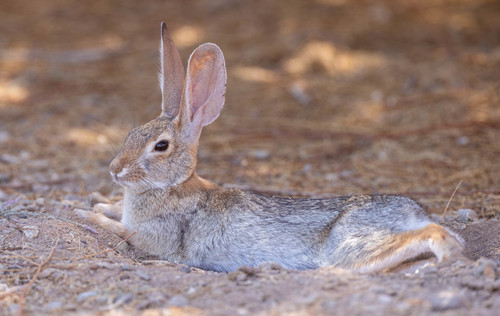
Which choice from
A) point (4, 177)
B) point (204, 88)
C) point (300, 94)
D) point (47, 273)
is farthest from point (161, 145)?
point (300, 94)

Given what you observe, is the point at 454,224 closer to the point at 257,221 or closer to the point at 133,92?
the point at 257,221

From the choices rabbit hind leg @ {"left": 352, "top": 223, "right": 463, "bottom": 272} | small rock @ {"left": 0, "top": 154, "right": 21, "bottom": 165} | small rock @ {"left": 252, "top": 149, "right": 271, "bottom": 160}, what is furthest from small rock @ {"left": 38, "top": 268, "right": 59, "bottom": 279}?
small rock @ {"left": 252, "top": 149, "right": 271, "bottom": 160}

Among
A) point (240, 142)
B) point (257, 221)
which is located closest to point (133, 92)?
point (240, 142)

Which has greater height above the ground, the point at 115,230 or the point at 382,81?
the point at 382,81

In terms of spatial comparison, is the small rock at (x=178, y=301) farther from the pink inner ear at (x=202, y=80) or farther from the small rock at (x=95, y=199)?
the small rock at (x=95, y=199)

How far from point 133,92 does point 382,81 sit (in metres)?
3.83

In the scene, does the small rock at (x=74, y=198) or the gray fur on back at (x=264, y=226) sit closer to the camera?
the gray fur on back at (x=264, y=226)

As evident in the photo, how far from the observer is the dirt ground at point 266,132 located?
3.47m

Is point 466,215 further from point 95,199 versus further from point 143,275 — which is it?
point 95,199

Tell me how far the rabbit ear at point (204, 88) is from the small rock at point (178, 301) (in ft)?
6.04

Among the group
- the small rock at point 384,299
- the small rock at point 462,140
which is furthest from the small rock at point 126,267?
the small rock at point 462,140

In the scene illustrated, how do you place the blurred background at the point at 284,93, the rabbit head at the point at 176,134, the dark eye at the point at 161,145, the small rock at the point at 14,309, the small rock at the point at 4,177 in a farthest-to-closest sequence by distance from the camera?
the blurred background at the point at 284,93, the small rock at the point at 4,177, the dark eye at the point at 161,145, the rabbit head at the point at 176,134, the small rock at the point at 14,309

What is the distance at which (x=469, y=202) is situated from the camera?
5691mm

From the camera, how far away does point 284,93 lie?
362 inches
